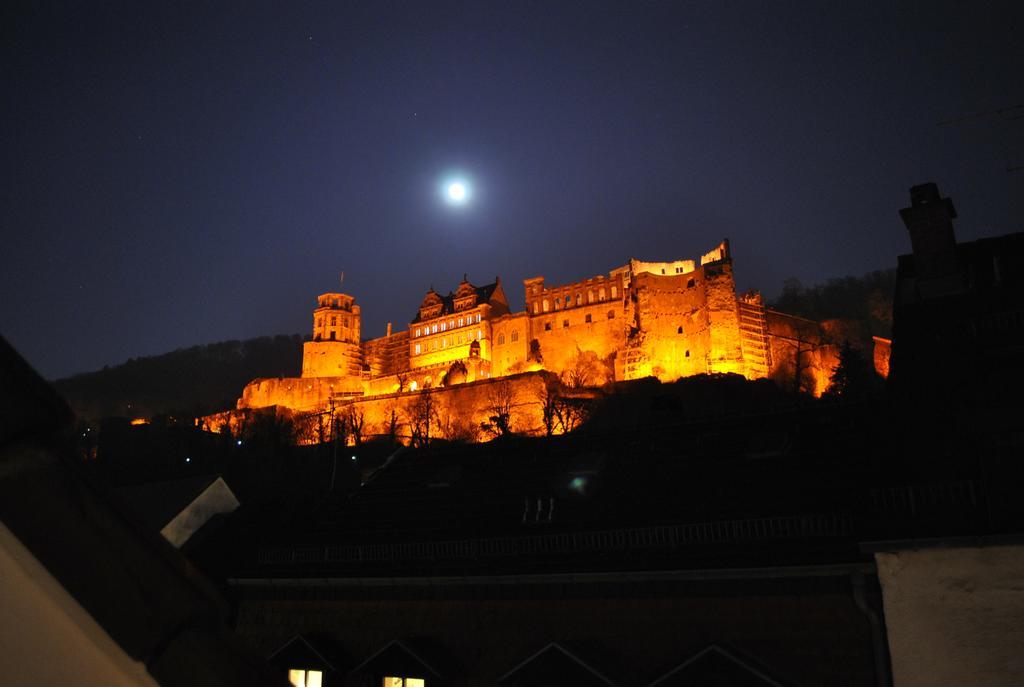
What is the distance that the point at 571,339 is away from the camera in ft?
302

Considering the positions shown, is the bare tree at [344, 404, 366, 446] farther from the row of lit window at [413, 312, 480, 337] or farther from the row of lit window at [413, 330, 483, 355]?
the row of lit window at [413, 312, 480, 337]

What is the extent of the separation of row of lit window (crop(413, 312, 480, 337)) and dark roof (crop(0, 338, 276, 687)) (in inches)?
3830

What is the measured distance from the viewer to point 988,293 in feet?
48.4

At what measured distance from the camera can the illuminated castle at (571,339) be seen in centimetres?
8144

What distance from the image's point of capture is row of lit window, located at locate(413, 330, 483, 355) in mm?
98500

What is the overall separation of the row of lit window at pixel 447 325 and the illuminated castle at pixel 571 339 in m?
0.19

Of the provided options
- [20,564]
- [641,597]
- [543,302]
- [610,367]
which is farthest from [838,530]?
[543,302]

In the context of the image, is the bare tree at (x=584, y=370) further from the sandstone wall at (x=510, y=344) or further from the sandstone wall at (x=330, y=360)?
the sandstone wall at (x=330, y=360)

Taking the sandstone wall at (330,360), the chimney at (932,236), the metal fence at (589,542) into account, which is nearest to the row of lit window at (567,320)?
the sandstone wall at (330,360)

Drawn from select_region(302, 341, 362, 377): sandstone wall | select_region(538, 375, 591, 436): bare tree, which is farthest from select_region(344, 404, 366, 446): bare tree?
select_region(538, 375, 591, 436): bare tree

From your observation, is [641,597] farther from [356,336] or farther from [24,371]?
[356,336]

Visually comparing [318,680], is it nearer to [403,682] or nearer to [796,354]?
[403,682]

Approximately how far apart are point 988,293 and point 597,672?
10466mm

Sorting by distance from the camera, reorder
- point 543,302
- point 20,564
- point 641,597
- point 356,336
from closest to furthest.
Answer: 1. point 20,564
2. point 641,597
3. point 543,302
4. point 356,336
